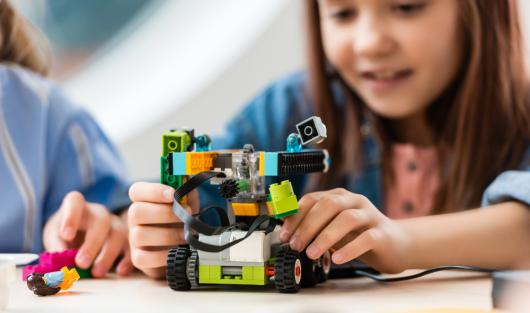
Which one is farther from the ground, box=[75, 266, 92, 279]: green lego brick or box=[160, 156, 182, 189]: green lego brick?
box=[160, 156, 182, 189]: green lego brick

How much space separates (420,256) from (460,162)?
0.35 metres

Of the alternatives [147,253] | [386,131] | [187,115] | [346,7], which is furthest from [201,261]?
[187,115]

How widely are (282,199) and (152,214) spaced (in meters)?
0.14

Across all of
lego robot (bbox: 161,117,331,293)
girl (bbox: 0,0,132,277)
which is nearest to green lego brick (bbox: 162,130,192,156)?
lego robot (bbox: 161,117,331,293)

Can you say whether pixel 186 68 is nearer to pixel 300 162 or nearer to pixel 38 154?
pixel 38 154

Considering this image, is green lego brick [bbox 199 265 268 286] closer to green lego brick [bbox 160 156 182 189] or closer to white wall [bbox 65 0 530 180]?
green lego brick [bbox 160 156 182 189]

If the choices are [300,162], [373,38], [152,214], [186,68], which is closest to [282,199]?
[300,162]

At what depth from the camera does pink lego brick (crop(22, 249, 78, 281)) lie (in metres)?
0.67

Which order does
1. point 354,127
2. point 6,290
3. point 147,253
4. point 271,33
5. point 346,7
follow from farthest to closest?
point 271,33 < point 354,127 < point 346,7 < point 147,253 < point 6,290

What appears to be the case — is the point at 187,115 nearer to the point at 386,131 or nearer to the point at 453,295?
the point at 386,131

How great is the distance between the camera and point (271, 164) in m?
0.57

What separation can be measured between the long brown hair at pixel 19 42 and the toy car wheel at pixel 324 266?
2.00 ft

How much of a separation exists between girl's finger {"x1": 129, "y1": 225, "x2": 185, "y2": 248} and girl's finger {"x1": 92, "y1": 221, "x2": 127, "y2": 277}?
9 cm

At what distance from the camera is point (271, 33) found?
1492 mm
